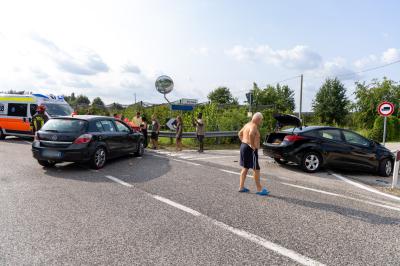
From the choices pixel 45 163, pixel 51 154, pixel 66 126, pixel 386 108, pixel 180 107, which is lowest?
pixel 45 163

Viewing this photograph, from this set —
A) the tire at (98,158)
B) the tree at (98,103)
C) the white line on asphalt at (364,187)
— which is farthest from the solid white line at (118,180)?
the tree at (98,103)

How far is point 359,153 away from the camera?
30.0ft

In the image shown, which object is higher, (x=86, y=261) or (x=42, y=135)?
(x=42, y=135)

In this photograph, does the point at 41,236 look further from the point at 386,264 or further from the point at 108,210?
the point at 386,264

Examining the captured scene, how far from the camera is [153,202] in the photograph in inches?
210

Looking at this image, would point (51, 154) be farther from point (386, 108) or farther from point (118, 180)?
point (386, 108)

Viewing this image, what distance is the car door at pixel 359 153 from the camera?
912 cm

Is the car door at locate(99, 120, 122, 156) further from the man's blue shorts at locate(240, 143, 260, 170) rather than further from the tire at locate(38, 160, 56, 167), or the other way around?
the man's blue shorts at locate(240, 143, 260, 170)

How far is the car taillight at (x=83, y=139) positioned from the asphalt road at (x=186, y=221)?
81 centimetres

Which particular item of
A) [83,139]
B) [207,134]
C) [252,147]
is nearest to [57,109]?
[207,134]

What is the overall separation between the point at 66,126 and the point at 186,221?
16.9 ft

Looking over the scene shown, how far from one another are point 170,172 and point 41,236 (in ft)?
14.7

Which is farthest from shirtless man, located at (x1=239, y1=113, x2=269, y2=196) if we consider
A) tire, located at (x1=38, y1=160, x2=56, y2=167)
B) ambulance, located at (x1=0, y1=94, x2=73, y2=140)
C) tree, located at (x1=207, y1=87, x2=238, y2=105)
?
tree, located at (x1=207, y1=87, x2=238, y2=105)

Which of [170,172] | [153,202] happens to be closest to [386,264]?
[153,202]
